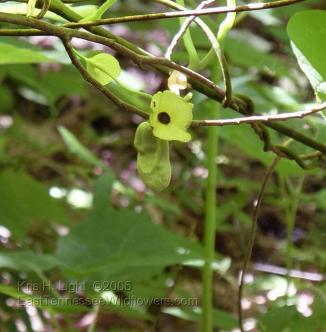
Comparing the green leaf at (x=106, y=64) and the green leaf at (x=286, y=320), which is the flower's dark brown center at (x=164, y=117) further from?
the green leaf at (x=286, y=320)

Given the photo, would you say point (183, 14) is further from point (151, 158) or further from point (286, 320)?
point (286, 320)

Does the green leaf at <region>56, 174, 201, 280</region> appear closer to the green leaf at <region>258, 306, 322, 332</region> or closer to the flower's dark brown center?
the green leaf at <region>258, 306, 322, 332</region>

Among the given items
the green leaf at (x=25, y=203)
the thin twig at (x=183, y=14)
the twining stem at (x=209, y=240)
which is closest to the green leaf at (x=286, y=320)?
the twining stem at (x=209, y=240)

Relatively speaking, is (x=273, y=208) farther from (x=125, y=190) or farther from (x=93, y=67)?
(x=93, y=67)

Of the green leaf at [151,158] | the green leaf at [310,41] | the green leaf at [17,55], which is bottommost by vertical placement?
the green leaf at [151,158]

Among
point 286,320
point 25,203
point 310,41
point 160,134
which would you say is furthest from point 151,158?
point 25,203

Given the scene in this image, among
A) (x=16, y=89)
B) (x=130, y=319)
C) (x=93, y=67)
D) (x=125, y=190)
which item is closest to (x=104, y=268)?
(x=93, y=67)

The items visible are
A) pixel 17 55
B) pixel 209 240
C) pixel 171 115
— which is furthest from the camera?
pixel 209 240

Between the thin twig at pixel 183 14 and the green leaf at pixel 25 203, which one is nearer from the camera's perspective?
the thin twig at pixel 183 14
